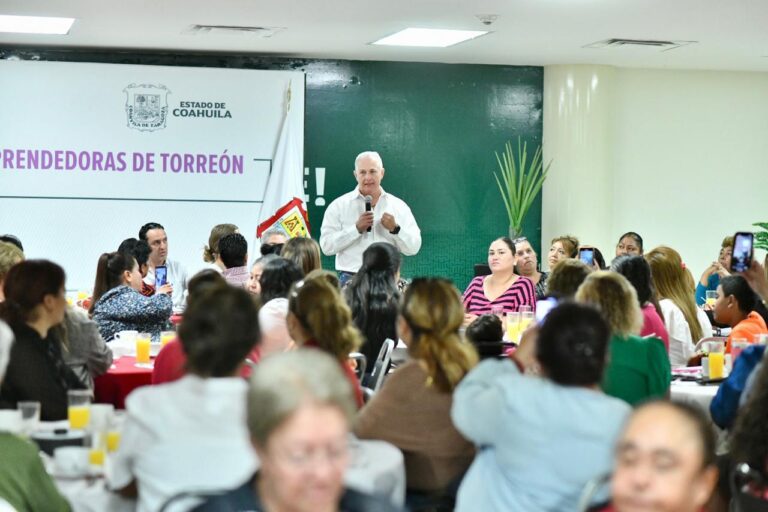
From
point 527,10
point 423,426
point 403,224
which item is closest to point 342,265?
point 403,224

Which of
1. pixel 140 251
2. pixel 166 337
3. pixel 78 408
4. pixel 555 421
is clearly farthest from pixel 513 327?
pixel 555 421

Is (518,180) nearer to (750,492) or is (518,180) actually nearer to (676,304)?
(676,304)

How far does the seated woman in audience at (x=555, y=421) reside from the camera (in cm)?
313

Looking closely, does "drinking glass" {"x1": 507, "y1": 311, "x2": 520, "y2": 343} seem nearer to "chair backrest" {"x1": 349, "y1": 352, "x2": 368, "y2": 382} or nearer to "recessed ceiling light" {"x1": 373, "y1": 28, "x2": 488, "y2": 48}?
"chair backrest" {"x1": 349, "y1": 352, "x2": 368, "y2": 382}

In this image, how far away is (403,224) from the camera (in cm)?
941

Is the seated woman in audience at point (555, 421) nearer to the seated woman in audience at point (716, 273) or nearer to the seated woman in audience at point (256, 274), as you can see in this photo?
the seated woman in audience at point (256, 274)

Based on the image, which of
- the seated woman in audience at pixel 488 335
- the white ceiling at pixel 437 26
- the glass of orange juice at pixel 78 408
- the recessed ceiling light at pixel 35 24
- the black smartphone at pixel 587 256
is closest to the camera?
the glass of orange juice at pixel 78 408

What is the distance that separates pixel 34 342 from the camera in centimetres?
470

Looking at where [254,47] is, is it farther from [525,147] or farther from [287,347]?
[287,347]

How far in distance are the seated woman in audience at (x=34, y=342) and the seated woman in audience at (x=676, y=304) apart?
11.6 ft

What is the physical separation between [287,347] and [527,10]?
165 inches

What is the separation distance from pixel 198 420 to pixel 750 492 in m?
1.42

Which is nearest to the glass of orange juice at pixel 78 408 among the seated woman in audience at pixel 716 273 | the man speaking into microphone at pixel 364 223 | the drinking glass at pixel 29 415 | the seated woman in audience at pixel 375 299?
the drinking glass at pixel 29 415

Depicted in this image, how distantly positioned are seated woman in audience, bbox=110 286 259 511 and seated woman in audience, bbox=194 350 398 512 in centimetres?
101
